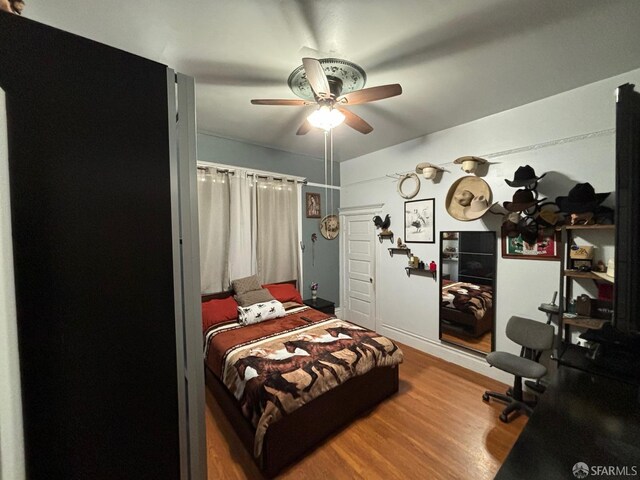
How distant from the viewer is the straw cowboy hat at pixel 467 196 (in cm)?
273

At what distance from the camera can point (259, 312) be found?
2932 millimetres

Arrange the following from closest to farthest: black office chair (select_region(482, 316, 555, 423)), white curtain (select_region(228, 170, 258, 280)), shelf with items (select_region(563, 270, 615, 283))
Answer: shelf with items (select_region(563, 270, 615, 283)) → black office chair (select_region(482, 316, 555, 423)) → white curtain (select_region(228, 170, 258, 280))

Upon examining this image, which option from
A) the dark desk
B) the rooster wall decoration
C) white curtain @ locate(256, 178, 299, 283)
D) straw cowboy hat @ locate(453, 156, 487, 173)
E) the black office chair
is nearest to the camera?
the dark desk

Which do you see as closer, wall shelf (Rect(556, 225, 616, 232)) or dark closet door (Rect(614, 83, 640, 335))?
dark closet door (Rect(614, 83, 640, 335))

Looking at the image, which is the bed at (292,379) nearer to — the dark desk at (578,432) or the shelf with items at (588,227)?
the dark desk at (578,432)

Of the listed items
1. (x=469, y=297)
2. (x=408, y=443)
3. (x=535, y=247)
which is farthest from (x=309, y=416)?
(x=535, y=247)

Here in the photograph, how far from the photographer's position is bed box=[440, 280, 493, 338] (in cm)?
283

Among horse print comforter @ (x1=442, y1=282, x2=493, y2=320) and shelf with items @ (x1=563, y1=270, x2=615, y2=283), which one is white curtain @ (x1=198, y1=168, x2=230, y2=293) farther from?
shelf with items @ (x1=563, y1=270, x2=615, y2=283)

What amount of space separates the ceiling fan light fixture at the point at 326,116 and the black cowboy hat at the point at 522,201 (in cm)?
180

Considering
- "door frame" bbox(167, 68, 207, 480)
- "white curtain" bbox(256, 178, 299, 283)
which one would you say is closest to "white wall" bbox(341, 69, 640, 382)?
"white curtain" bbox(256, 178, 299, 283)

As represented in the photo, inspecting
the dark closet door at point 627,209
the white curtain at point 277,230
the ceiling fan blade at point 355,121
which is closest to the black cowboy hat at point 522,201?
the ceiling fan blade at point 355,121

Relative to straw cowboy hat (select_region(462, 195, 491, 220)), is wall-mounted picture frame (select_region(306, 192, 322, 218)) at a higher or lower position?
higher

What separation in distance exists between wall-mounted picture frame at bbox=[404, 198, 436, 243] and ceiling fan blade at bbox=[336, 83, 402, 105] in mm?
1864

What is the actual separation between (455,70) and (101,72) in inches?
88.6
